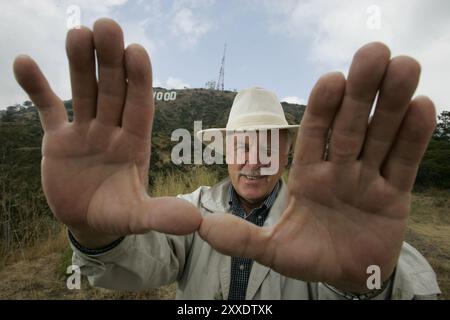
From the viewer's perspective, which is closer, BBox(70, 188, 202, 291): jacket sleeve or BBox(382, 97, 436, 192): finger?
BBox(382, 97, 436, 192): finger

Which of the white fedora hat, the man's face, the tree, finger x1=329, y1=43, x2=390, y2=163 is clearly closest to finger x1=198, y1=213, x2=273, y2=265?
finger x1=329, y1=43, x2=390, y2=163

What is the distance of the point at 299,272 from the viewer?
1016mm

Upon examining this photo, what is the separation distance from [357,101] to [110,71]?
824 millimetres

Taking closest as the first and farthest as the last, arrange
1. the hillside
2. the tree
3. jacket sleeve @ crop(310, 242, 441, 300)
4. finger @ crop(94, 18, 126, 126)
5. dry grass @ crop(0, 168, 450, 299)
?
1. finger @ crop(94, 18, 126, 126)
2. jacket sleeve @ crop(310, 242, 441, 300)
3. dry grass @ crop(0, 168, 450, 299)
4. the hillside
5. the tree

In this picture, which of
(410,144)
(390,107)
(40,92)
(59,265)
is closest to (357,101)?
(390,107)

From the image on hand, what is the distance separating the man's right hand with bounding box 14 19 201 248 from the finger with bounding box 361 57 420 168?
76 centimetres

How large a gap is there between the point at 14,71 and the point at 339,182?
3.79 feet

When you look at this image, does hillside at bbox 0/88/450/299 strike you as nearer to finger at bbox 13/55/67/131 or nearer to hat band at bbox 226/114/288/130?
hat band at bbox 226/114/288/130

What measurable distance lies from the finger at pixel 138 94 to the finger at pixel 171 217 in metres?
0.30

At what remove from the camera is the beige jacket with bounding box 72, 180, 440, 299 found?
4.15 ft

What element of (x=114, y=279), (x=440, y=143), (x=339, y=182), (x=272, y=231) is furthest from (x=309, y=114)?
(x=440, y=143)

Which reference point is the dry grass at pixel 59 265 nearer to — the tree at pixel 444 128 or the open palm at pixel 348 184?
the open palm at pixel 348 184

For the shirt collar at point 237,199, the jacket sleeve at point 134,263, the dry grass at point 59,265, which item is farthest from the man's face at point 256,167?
the dry grass at point 59,265

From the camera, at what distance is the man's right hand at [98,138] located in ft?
3.37
